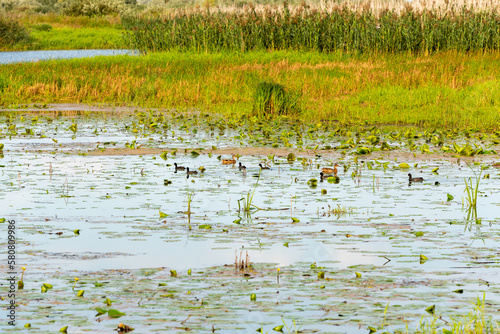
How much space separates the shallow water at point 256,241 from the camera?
5930mm

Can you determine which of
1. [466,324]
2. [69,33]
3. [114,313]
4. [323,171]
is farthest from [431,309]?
[69,33]

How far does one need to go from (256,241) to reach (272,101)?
13.7m

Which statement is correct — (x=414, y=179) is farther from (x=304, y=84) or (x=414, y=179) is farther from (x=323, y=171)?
(x=304, y=84)

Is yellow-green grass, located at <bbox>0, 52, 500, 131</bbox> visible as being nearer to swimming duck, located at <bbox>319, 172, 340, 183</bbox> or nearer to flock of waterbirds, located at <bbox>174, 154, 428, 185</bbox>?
flock of waterbirds, located at <bbox>174, 154, 428, 185</bbox>

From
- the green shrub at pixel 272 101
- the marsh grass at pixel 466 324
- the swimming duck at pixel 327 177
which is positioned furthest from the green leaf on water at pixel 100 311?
the green shrub at pixel 272 101

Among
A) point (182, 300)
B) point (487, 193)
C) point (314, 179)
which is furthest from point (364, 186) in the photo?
point (182, 300)

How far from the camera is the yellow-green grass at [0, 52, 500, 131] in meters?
20.8

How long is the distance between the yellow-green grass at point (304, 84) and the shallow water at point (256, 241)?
756 centimetres

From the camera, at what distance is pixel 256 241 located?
8.02 meters

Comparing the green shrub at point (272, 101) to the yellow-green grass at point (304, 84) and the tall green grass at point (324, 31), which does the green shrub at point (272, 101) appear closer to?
the yellow-green grass at point (304, 84)

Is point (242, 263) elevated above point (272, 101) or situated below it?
below

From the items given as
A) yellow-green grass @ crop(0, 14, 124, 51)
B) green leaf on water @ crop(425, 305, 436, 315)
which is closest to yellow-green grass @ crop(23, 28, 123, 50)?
yellow-green grass @ crop(0, 14, 124, 51)

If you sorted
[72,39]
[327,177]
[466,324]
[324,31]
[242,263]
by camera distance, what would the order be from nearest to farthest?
1. [466,324]
2. [242,263]
3. [327,177]
4. [324,31]
5. [72,39]

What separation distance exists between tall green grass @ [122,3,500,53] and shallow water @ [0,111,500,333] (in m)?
19.8
